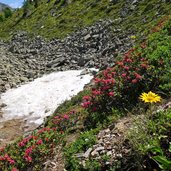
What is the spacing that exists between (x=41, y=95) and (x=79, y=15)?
99.9 feet

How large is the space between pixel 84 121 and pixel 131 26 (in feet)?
77.6

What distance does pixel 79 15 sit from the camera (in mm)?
56250

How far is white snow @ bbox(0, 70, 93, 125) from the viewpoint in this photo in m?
24.1

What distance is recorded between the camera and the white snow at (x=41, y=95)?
79.0 feet

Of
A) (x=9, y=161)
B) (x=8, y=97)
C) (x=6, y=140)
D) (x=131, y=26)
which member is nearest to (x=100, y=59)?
(x=131, y=26)

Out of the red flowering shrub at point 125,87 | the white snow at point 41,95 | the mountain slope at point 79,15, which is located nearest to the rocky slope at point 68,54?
the white snow at point 41,95

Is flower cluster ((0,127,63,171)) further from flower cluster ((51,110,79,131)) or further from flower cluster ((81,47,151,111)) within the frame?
flower cluster ((81,47,151,111))

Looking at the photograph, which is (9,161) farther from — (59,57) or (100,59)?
(59,57)

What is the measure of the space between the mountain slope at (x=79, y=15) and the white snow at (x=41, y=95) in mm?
8764

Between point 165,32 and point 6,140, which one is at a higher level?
point 165,32

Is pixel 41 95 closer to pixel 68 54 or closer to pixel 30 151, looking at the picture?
pixel 68 54

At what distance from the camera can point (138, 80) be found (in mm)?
14961

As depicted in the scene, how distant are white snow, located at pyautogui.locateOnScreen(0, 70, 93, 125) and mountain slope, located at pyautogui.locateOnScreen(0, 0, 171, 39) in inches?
345

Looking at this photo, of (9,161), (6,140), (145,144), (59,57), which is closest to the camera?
(145,144)
